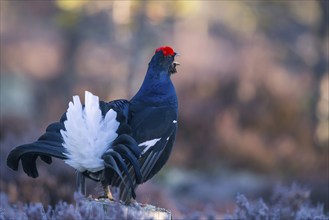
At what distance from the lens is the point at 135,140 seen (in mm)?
4016

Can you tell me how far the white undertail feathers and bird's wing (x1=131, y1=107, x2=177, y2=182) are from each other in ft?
1.44

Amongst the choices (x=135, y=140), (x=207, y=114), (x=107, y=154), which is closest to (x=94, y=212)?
(x=107, y=154)

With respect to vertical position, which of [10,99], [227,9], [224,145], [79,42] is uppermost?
[227,9]

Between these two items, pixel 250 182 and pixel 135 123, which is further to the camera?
pixel 250 182

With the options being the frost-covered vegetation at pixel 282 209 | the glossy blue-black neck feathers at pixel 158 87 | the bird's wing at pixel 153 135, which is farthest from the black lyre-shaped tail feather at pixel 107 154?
the frost-covered vegetation at pixel 282 209

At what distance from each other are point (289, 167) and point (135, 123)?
23.9 feet

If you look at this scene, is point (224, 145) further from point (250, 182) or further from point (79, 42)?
point (79, 42)

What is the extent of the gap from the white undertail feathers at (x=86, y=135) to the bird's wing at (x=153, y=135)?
44 cm

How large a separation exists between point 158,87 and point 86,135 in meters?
0.83

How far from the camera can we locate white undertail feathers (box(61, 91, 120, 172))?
143 inches

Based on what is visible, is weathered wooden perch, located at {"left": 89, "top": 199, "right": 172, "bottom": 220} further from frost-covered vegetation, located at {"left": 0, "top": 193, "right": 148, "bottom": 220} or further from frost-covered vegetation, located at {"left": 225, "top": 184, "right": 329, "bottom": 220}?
frost-covered vegetation, located at {"left": 225, "top": 184, "right": 329, "bottom": 220}

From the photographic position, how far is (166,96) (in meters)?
4.32

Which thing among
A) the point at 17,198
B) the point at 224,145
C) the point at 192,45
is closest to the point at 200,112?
the point at 224,145

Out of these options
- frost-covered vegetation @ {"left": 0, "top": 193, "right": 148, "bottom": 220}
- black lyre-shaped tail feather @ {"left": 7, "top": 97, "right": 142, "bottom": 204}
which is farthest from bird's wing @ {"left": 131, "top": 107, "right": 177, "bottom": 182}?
frost-covered vegetation @ {"left": 0, "top": 193, "right": 148, "bottom": 220}
